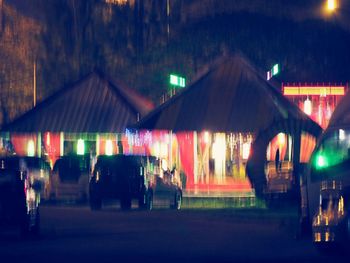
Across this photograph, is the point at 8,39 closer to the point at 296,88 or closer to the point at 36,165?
the point at 296,88

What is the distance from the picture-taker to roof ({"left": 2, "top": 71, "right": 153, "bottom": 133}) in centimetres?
6106

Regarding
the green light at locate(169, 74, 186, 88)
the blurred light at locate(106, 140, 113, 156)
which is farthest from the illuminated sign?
the blurred light at locate(106, 140, 113, 156)

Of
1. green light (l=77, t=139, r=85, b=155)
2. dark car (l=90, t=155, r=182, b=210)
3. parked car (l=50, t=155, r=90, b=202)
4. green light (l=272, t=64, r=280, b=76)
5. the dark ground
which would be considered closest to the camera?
the dark ground

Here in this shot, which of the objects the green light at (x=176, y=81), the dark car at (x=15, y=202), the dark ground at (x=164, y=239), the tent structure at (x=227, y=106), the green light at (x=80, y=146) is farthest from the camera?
the green light at (x=80, y=146)

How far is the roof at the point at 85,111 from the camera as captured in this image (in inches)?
2404

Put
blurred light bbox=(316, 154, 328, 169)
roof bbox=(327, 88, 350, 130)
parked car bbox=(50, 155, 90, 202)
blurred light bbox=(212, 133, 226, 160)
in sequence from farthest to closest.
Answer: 1. blurred light bbox=(212, 133, 226, 160)
2. parked car bbox=(50, 155, 90, 202)
3. roof bbox=(327, 88, 350, 130)
4. blurred light bbox=(316, 154, 328, 169)

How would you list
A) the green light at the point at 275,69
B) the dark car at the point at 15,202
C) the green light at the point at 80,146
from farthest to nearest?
the green light at the point at 275,69 < the green light at the point at 80,146 < the dark car at the point at 15,202

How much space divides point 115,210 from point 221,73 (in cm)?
1485

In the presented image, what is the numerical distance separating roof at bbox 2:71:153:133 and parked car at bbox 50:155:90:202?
17.0 m

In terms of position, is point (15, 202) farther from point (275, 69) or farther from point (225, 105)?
point (275, 69)

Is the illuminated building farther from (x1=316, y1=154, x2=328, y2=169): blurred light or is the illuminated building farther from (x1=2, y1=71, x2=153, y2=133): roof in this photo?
(x1=316, y1=154, x2=328, y2=169): blurred light

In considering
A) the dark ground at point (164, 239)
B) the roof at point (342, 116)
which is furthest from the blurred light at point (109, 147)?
the roof at point (342, 116)

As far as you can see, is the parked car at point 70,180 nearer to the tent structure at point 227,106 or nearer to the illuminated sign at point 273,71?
the tent structure at point 227,106

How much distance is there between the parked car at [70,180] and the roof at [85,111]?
55.7ft
